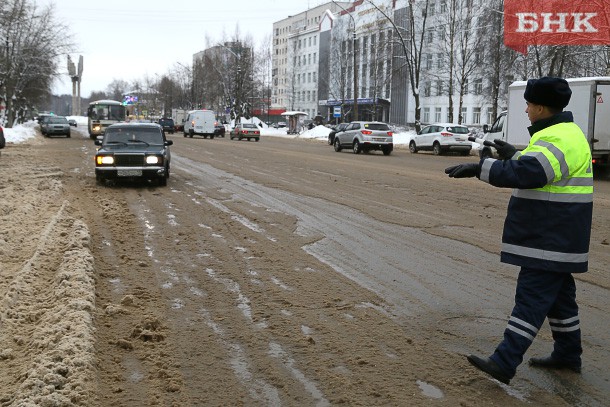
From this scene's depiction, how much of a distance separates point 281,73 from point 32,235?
5643 inches

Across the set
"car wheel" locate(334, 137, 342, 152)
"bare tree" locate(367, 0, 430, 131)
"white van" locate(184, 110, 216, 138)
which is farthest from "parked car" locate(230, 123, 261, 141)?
"car wheel" locate(334, 137, 342, 152)

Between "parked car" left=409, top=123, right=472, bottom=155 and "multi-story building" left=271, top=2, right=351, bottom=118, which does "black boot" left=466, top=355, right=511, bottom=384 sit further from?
"multi-story building" left=271, top=2, right=351, bottom=118

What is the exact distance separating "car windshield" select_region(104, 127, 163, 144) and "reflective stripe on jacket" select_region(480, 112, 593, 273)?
13.5 metres

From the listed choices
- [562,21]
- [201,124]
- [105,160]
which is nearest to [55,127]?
[201,124]

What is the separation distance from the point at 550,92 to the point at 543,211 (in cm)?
72

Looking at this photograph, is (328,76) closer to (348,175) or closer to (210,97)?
(210,97)

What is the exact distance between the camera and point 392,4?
246 ft

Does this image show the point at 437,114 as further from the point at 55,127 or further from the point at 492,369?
the point at 492,369

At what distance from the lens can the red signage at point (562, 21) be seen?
2450 centimetres

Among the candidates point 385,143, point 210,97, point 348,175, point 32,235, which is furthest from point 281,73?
point 32,235

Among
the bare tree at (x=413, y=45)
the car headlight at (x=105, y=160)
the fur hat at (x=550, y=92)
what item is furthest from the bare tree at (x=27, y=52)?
the fur hat at (x=550, y=92)

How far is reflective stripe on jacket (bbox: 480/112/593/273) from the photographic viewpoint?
3.97 meters

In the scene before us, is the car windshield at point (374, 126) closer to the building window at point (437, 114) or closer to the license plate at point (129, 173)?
the license plate at point (129, 173)

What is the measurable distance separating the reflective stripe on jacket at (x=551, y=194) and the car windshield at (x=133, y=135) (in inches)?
533
